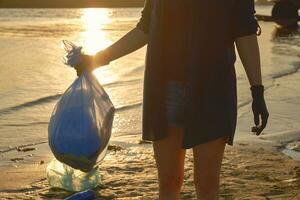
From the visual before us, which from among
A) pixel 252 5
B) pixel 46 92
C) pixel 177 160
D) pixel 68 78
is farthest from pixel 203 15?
pixel 68 78

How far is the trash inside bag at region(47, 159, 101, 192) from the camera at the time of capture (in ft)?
18.0

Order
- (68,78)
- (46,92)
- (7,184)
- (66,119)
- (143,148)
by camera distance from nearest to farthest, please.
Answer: (66,119) → (7,184) → (143,148) → (46,92) → (68,78)

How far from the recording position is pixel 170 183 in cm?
316

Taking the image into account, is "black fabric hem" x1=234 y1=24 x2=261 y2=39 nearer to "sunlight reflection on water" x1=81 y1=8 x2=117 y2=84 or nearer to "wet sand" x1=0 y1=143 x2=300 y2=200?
"wet sand" x1=0 y1=143 x2=300 y2=200

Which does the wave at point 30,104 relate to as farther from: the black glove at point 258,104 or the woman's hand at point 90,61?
the black glove at point 258,104

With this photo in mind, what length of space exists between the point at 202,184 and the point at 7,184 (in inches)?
132

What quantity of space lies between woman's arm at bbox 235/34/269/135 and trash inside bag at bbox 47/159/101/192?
8.79ft

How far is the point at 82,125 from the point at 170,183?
A: 61 cm

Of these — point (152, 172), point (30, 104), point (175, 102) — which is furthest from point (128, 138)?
point (175, 102)

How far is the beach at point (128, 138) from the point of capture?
5.74 meters

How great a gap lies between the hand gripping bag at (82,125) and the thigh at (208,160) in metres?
0.67

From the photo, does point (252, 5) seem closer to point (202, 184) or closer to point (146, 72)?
A: point (146, 72)

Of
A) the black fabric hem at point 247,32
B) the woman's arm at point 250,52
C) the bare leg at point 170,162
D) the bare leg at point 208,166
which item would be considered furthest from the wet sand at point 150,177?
the black fabric hem at point 247,32

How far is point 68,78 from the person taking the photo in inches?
556
